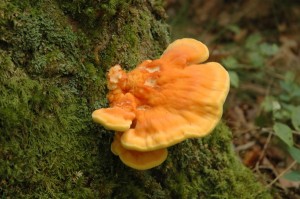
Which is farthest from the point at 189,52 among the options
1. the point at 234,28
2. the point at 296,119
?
the point at 234,28

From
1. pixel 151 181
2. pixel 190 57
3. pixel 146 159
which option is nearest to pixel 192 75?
pixel 190 57

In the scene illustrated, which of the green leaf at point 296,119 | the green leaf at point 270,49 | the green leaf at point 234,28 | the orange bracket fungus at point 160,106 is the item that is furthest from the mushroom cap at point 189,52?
the green leaf at point 234,28

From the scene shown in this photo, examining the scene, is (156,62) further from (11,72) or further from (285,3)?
(285,3)

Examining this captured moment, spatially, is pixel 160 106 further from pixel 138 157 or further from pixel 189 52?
pixel 189 52

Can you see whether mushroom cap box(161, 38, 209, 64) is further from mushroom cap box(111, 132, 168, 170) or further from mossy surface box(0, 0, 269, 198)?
mushroom cap box(111, 132, 168, 170)

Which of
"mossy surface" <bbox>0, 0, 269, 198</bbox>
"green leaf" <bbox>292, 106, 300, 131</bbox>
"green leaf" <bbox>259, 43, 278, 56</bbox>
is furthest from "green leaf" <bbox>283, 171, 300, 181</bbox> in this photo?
"green leaf" <bbox>259, 43, 278, 56</bbox>

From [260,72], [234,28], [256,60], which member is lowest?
[260,72]
